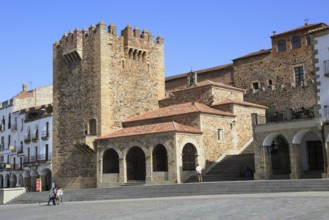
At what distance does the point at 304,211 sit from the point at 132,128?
2114cm

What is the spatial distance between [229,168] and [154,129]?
5696mm

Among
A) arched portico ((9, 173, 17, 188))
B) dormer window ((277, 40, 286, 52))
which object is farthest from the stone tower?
arched portico ((9, 173, 17, 188))

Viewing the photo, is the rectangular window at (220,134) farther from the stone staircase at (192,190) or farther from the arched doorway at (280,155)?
the stone staircase at (192,190)

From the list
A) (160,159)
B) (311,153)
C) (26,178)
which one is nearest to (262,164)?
(311,153)

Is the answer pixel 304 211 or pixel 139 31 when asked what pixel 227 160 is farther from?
pixel 304 211

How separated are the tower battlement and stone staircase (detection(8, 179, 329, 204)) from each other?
12.0 meters

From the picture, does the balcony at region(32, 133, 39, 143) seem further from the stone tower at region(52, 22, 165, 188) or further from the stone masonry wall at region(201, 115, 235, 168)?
the stone masonry wall at region(201, 115, 235, 168)

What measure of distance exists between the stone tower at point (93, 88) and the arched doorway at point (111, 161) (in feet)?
2.98

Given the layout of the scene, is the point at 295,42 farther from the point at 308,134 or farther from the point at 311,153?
the point at 311,153

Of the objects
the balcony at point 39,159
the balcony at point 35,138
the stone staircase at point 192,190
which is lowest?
the stone staircase at point 192,190

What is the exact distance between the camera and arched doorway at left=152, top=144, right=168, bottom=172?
102 ft

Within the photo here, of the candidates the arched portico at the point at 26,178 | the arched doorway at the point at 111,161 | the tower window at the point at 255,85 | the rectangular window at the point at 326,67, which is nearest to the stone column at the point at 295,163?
the rectangular window at the point at 326,67

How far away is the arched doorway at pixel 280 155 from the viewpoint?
97.9 ft

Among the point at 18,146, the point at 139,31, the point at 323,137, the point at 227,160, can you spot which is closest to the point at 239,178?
the point at 227,160
